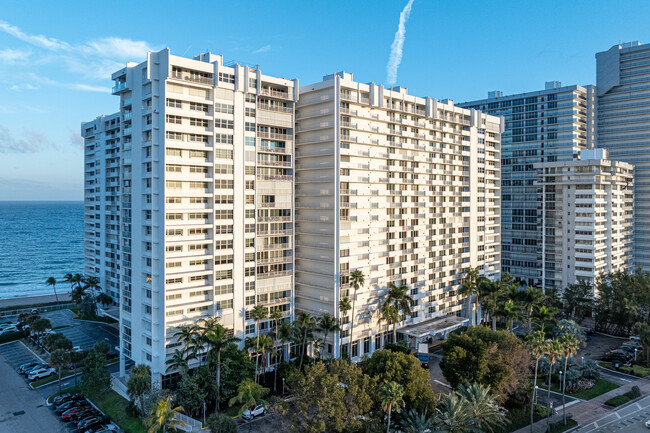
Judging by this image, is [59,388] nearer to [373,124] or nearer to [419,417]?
[419,417]

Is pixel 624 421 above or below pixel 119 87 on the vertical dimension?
below

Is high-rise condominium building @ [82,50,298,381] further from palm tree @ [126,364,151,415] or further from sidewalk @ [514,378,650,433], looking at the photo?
sidewalk @ [514,378,650,433]

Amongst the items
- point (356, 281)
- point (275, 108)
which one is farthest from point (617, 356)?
point (275, 108)

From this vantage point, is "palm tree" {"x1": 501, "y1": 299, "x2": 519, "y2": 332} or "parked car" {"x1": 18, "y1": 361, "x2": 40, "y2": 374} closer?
"parked car" {"x1": 18, "y1": 361, "x2": 40, "y2": 374}

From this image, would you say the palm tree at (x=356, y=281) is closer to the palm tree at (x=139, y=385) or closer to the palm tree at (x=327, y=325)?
the palm tree at (x=327, y=325)

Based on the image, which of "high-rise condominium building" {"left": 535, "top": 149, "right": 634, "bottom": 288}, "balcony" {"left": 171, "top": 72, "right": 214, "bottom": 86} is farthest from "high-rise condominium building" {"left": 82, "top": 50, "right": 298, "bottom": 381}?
"high-rise condominium building" {"left": 535, "top": 149, "right": 634, "bottom": 288}

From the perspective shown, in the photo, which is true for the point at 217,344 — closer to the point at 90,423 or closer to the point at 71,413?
the point at 90,423

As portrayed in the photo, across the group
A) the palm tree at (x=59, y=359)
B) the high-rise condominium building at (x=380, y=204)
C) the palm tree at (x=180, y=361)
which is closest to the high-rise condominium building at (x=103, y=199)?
the palm tree at (x=59, y=359)
